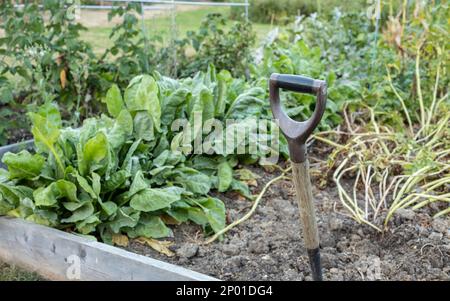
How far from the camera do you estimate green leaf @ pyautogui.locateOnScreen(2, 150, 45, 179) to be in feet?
9.08

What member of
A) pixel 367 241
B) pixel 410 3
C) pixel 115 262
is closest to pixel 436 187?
pixel 367 241

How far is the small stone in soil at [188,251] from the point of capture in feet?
8.89

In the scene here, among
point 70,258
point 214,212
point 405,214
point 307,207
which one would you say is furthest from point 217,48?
point 307,207

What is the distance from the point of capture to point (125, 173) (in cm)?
281

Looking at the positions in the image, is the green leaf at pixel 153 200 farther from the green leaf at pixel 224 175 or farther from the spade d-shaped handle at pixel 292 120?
the spade d-shaped handle at pixel 292 120

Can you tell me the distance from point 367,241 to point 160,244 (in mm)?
1003

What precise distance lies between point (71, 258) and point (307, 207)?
46.4 inches

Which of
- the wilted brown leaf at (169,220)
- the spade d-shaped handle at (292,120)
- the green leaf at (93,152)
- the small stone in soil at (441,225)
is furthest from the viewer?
the wilted brown leaf at (169,220)

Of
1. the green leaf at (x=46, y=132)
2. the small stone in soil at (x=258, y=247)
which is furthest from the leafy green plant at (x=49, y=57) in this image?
the small stone in soil at (x=258, y=247)

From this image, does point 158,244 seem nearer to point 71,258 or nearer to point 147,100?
point 71,258

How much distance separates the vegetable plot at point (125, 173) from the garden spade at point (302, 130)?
87 centimetres

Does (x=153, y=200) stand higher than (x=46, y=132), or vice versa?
(x=46, y=132)

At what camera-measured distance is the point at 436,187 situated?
3301 mm
